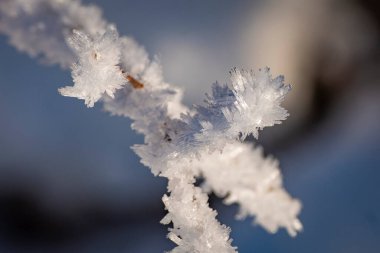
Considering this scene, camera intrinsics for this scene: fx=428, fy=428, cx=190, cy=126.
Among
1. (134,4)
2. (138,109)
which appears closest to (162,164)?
(138,109)

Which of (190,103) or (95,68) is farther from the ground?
(190,103)

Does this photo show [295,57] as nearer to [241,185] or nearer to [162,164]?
[241,185]

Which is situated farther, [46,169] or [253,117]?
[46,169]

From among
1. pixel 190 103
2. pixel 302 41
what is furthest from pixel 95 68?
pixel 302 41

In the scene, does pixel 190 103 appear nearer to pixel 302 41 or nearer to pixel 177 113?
pixel 302 41

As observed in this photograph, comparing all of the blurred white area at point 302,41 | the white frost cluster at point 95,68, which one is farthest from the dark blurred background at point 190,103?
the white frost cluster at point 95,68

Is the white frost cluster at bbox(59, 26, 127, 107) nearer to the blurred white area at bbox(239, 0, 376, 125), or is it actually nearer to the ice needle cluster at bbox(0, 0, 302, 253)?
the ice needle cluster at bbox(0, 0, 302, 253)

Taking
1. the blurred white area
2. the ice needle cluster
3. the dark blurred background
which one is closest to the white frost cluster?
the ice needle cluster
